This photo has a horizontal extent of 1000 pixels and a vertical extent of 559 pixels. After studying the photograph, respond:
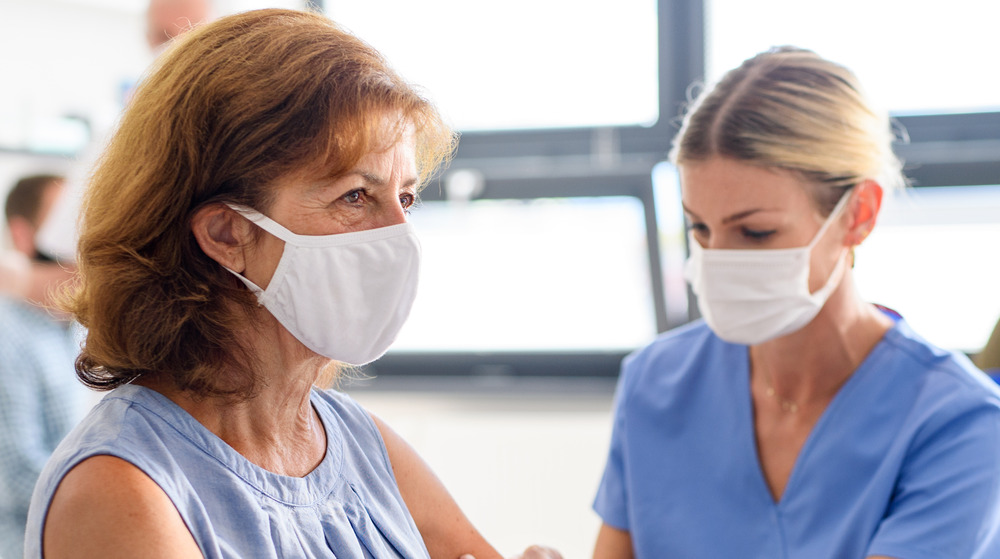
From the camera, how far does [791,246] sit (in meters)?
Answer: 1.41

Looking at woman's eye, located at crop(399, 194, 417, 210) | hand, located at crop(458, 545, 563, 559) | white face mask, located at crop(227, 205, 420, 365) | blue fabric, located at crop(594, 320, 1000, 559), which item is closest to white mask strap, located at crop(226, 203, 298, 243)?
white face mask, located at crop(227, 205, 420, 365)

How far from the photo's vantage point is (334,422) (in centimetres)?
112

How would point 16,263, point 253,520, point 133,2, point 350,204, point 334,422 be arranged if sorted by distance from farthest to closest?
point 133,2
point 16,263
point 334,422
point 350,204
point 253,520

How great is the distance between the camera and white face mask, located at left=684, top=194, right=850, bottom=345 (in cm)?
140

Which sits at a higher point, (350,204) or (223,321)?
(350,204)

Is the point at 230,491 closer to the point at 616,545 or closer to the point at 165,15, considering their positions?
the point at 616,545

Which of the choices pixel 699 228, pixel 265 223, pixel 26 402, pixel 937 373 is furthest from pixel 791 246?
pixel 26 402

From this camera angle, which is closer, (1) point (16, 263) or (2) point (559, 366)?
(1) point (16, 263)

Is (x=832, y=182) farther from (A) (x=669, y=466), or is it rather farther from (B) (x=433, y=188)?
(B) (x=433, y=188)

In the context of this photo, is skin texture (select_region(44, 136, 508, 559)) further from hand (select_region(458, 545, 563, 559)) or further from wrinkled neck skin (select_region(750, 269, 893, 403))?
wrinkled neck skin (select_region(750, 269, 893, 403))

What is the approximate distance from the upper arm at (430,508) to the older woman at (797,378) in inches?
16.4

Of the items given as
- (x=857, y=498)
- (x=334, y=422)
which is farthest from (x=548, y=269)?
(x=334, y=422)

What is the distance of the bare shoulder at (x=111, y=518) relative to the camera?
75cm

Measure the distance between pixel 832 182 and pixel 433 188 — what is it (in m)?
1.50
